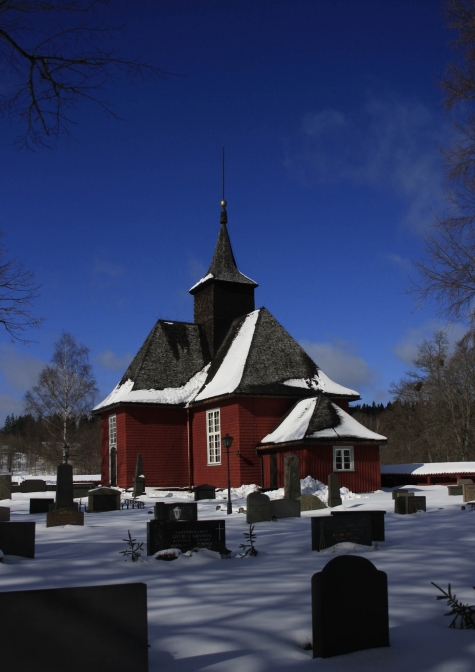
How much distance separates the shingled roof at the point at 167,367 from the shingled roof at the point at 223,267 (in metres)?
2.78

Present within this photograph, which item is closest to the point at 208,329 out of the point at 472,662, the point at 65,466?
the point at 65,466

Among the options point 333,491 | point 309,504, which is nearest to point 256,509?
point 309,504

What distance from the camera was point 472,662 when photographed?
15.9ft

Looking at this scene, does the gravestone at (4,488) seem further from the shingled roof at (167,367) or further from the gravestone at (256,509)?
the gravestone at (256,509)

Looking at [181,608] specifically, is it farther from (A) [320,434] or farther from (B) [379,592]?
(A) [320,434]

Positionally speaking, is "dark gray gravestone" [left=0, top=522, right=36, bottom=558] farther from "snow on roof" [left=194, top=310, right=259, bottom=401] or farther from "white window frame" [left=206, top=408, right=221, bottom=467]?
"white window frame" [left=206, top=408, right=221, bottom=467]

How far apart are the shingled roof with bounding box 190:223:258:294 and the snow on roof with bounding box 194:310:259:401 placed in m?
2.59

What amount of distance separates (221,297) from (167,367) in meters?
4.79

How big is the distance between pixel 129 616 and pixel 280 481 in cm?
2258

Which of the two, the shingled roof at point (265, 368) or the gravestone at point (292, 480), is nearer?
the gravestone at point (292, 480)

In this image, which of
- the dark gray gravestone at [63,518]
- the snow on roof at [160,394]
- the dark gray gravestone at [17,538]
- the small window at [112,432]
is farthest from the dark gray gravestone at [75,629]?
the small window at [112,432]

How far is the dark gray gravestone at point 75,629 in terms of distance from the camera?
413cm

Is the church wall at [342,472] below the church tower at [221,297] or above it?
below

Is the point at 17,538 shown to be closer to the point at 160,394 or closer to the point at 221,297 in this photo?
the point at 160,394
